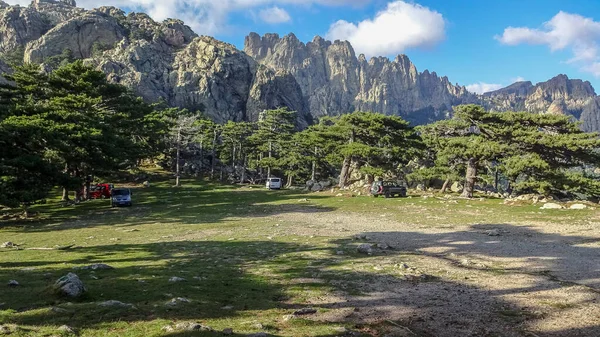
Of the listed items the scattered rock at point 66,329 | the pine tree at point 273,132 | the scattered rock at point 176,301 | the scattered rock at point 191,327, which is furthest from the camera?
the pine tree at point 273,132

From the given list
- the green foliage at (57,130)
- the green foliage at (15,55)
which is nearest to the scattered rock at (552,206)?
the green foliage at (57,130)

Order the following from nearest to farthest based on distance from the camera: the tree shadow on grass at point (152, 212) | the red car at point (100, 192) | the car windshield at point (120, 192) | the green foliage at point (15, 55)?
the tree shadow on grass at point (152, 212) < the car windshield at point (120, 192) < the red car at point (100, 192) < the green foliage at point (15, 55)

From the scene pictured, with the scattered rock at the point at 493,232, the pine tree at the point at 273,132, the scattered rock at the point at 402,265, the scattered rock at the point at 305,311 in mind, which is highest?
the pine tree at the point at 273,132

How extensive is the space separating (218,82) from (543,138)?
122 metres

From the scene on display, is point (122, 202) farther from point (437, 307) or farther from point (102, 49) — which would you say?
point (102, 49)

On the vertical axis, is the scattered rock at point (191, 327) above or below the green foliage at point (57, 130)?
below

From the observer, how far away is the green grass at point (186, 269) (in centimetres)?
598

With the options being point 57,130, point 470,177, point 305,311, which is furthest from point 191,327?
point 470,177

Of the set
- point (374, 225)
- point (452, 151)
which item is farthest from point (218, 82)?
point (374, 225)

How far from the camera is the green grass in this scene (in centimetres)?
598

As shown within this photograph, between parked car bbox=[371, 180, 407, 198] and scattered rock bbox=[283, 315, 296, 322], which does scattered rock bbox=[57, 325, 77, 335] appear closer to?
scattered rock bbox=[283, 315, 296, 322]

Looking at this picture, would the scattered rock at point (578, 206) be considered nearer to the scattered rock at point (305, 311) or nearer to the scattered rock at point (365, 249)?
the scattered rock at point (365, 249)

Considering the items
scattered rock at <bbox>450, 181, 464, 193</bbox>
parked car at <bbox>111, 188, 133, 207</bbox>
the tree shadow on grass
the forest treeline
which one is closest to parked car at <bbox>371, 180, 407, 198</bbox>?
the forest treeline

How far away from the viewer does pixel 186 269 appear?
1035 centimetres
